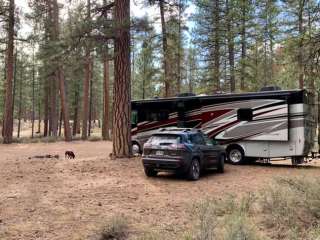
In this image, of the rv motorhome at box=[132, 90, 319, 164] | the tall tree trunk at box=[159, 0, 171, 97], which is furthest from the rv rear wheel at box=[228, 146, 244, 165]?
the tall tree trunk at box=[159, 0, 171, 97]

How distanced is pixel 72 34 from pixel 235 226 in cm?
1199

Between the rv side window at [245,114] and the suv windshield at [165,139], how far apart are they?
18.5 feet

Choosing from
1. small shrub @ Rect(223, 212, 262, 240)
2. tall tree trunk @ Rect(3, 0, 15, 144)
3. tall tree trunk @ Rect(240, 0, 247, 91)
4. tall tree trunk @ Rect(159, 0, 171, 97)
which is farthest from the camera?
tall tree trunk @ Rect(240, 0, 247, 91)

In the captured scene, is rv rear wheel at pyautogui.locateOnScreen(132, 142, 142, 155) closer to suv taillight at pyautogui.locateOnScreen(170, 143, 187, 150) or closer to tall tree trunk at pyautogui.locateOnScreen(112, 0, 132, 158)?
tall tree trunk at pyautogui.locateOnScreen(112, 0, 132, 158)

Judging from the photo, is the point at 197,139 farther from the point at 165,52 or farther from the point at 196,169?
the point at 165,52

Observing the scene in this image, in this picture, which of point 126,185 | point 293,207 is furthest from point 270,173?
point 293,207

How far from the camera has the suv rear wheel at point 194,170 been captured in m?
13.7

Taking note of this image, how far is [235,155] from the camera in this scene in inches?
743

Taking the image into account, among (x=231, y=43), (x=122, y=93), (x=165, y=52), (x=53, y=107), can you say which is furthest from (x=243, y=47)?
(x=122, y=93)

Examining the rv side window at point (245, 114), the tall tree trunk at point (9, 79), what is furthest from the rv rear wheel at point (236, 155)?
the tall tree trunk at point (9, 79)

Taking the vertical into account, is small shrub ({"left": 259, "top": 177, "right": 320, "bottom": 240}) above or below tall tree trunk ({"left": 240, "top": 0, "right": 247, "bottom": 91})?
A: below

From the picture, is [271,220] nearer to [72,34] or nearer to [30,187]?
[30,187]

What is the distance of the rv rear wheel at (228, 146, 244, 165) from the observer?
61.4ft

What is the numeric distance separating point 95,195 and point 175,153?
3559 millimetres
